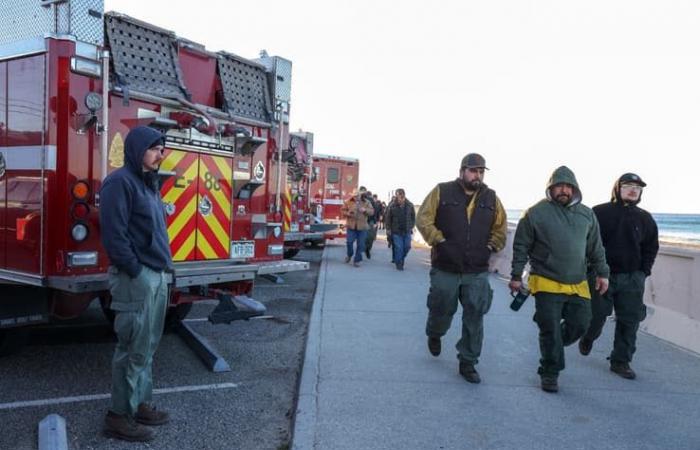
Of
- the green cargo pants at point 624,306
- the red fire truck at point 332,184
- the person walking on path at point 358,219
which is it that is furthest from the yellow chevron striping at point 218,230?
the red fire truck at point 332,184

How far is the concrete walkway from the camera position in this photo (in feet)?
13.3

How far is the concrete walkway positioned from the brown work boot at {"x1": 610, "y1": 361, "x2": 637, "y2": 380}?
0.22 feet

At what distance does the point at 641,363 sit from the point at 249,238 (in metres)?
4.15

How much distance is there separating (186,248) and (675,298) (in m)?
5.47

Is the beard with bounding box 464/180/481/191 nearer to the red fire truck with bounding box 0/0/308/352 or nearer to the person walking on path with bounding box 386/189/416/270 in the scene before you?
the red fire truck with bounding box 0/0/308/352

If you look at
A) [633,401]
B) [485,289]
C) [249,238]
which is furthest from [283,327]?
[633,401]

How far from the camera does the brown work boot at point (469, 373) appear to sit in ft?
17.1

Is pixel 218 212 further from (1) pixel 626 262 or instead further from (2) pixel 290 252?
(2) pixel 290 252

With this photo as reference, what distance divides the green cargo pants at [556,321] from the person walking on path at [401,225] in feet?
26.8

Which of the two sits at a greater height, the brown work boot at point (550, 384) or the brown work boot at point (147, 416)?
the brown work boot at point (550, 384)

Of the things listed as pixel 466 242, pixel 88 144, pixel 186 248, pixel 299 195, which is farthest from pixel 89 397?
pixel 299 195

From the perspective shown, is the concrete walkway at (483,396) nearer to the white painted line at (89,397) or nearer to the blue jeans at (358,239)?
the white painted line at (89,397)

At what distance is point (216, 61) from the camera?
6207mm

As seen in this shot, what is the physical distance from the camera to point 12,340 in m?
5.49
